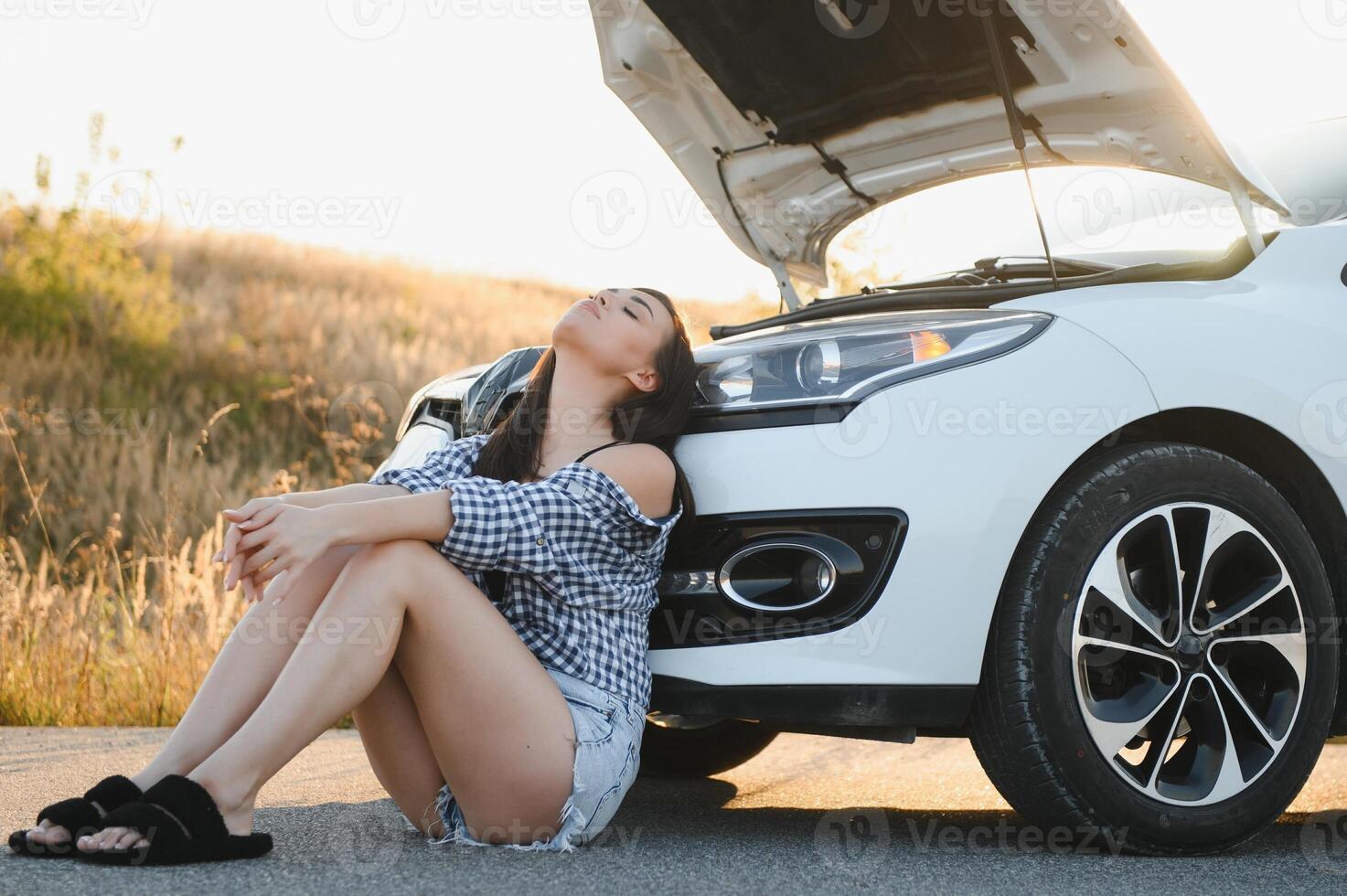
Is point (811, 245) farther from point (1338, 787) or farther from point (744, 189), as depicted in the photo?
point (1338, 787)

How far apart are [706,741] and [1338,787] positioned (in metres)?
1.86

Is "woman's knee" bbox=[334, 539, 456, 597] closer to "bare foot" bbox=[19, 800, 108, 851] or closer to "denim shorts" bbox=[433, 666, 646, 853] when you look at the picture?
"denim shorts" bbox=[433, 666, 646, 853]

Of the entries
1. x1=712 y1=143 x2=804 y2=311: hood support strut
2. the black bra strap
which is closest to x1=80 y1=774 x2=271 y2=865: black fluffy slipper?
the black bra strap

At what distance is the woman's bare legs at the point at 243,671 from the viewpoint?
7.91 ft

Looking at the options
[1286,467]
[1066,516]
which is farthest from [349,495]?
[1286,467]

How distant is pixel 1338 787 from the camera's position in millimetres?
3906

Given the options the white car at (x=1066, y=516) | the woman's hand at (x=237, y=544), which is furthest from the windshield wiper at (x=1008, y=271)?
the woman's hand at (x=237, y=544)

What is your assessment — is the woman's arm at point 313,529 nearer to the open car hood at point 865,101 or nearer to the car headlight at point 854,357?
the car headlight at point 854,357

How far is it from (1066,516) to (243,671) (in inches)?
62.3

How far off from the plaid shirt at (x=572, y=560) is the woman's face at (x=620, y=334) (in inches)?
12.4

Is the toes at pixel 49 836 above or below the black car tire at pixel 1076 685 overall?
below

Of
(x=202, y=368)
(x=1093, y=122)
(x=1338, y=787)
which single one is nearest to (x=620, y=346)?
(x=1093, y=122)

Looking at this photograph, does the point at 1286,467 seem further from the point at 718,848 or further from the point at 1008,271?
the point at 718,848

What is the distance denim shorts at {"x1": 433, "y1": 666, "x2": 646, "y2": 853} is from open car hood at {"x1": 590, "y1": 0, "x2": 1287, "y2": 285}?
1.77 m
